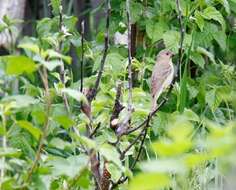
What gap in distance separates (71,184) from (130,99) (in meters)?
0.38

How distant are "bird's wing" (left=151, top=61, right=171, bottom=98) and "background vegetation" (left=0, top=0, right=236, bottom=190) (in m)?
0.04

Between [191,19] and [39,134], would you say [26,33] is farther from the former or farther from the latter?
[39,134]

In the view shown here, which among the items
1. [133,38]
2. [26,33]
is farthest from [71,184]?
[26,33]

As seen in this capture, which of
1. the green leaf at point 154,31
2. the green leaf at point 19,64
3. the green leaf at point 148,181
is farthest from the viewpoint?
the green leaf at point 154,31

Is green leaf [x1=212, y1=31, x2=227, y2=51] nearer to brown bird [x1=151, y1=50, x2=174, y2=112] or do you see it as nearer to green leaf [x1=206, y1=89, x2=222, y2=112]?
green leaf [x1=206, y1=89, x2=222, y2=112]

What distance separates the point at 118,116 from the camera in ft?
4.74

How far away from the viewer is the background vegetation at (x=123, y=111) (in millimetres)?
814

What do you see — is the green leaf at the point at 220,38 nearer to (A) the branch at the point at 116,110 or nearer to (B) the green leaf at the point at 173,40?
(B) the green leaf at the point at 173,40

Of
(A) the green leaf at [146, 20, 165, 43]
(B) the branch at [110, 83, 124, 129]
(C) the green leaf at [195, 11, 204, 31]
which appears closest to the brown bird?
(B) the branch at [110, 83, 124, 129]

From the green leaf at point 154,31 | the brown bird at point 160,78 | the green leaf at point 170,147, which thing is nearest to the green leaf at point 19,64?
the green leaf at point 170,147

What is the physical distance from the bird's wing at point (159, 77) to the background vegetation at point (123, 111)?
36 millimetres

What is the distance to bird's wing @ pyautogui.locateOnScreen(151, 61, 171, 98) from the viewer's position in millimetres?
1561

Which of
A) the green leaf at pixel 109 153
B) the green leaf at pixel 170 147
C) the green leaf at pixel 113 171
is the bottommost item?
the green leaf at pixel 113 171

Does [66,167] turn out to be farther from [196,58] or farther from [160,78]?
[196,58]
